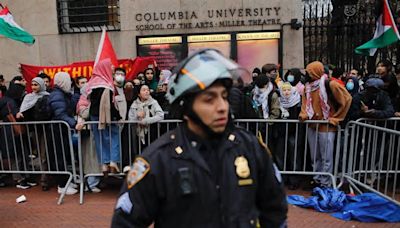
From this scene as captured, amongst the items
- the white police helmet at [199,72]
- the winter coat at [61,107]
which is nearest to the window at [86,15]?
the winter coat at [61,107]

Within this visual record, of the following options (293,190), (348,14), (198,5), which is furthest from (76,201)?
(348,14)

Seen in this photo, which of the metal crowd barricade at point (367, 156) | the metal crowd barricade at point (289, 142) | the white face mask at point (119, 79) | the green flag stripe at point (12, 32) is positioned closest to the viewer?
the metal crowd barricade at point (367, 156)

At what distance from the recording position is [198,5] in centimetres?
1135

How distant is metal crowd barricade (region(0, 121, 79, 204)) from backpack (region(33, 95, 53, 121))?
0.12 meters

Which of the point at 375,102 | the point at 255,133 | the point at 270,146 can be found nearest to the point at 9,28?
the point at 255,133

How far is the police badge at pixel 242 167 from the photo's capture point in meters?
1.94

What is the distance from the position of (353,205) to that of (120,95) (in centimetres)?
360

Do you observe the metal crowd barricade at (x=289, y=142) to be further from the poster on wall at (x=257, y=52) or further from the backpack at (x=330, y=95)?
the poster on wall at (x=257, y=52)

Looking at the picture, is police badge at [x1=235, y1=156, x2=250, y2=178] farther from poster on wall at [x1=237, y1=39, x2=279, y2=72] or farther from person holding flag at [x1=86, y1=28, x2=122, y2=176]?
poster on wall at [x1=237, y1=39, x2=279, y2=72]

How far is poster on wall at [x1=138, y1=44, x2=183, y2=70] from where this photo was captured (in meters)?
11.4

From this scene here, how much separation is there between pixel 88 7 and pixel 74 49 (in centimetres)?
135

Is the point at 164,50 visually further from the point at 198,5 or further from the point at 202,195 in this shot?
the point at 202,195

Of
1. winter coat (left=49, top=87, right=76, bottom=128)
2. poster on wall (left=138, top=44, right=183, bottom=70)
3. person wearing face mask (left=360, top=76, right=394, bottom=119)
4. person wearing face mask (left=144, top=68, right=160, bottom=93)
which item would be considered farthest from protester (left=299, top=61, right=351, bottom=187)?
poster on wall (left=138, top=44, right=183, bottom=70)

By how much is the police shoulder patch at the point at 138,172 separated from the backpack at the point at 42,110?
16.1ft
